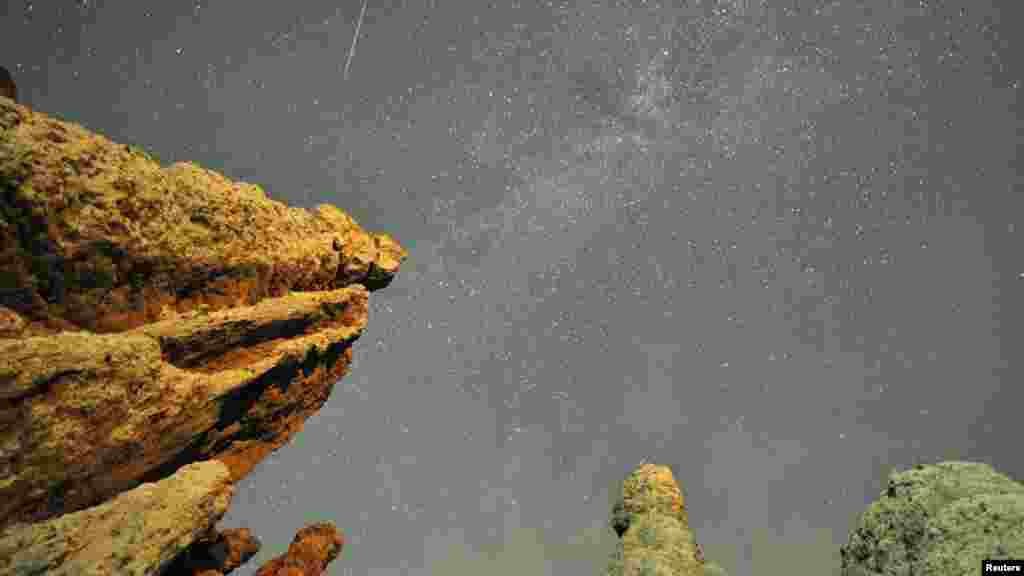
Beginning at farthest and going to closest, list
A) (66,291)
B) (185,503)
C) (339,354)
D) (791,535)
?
(791,535) → (339,354) → (66,291) → (185,503)

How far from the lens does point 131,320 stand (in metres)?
9.10

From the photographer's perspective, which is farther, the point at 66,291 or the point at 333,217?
the point at 333,217

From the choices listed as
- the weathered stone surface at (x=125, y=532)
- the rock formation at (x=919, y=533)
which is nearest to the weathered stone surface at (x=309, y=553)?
the weathered stone surface at (x=125, y=532)

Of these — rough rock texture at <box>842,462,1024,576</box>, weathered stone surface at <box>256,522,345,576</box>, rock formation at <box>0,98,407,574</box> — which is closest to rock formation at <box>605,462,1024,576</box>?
rough rock texture at <box>842,462,1024,576</box>

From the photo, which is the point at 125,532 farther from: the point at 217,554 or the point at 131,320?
the point at 131,320

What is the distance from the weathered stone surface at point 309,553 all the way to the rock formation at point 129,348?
1349 millimetres

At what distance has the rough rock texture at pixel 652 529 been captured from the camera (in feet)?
34.5

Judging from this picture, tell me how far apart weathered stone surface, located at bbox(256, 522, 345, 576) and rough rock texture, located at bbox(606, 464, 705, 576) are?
752 centimetres

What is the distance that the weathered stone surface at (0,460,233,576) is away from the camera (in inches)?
240

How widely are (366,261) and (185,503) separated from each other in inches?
360

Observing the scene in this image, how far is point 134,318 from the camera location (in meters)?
9.16

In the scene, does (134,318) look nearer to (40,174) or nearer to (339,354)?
(40,174)

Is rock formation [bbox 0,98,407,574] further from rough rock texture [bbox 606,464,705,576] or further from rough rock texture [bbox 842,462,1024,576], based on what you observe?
rough rock texture [bbox 842,462,1024,576]

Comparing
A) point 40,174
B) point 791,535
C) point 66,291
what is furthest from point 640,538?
point 791,535
